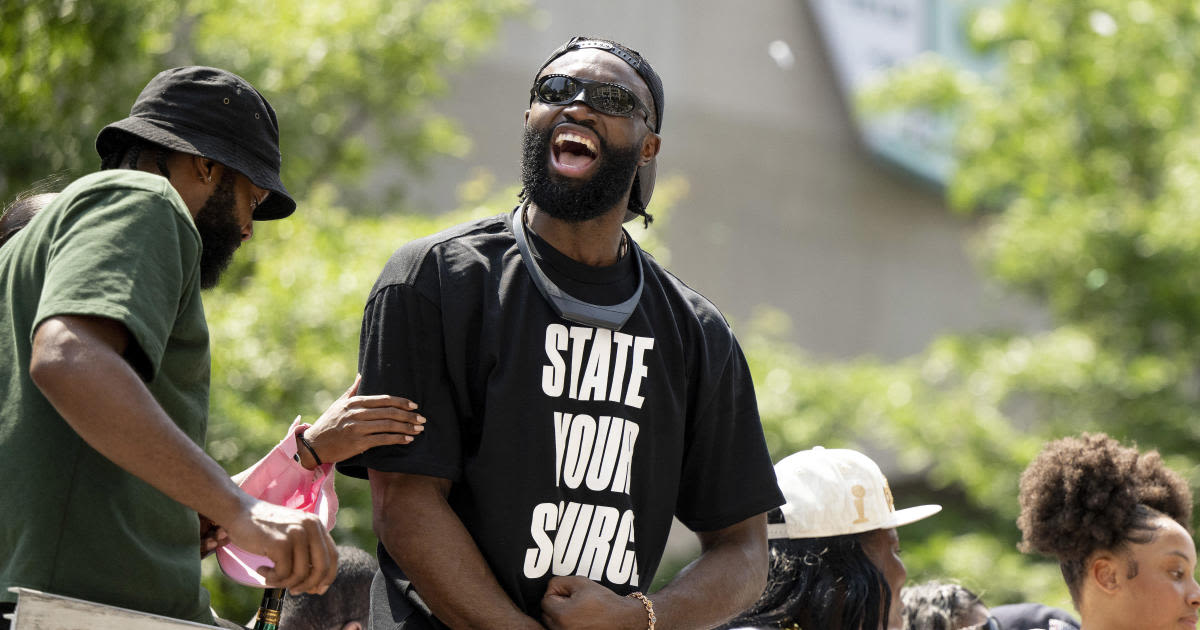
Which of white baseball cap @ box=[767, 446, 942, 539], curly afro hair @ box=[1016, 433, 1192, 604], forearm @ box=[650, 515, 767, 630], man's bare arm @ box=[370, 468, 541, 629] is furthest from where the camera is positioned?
curly afro hair @ box=[1016, 433, 1192, 604]

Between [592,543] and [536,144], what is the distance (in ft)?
2.99

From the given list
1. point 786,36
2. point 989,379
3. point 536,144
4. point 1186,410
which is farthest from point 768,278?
point 536,144

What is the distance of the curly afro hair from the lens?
14.1 feet

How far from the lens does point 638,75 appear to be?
10.4 feet

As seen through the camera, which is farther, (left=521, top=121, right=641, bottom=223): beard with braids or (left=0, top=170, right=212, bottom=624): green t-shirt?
(left=521, top=121, right=641, bottom=223): beard with braids

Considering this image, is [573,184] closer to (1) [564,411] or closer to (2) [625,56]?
(2) [625,56]

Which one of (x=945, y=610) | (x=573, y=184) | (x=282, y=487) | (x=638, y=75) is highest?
(x=638, y=75)

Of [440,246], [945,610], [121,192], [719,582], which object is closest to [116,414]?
[121,192]

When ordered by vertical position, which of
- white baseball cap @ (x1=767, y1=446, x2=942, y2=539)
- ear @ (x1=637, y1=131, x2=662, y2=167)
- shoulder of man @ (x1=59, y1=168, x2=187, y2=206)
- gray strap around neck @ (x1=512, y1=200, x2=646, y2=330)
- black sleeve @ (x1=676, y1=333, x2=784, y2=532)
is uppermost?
ear @ (x1=637, y1=131, x2=662, y2=167)

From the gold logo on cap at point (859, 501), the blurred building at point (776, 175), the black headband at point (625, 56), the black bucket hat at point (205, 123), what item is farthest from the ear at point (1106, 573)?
the blurred building at point (776, 175)

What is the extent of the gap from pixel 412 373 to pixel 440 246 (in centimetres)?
30

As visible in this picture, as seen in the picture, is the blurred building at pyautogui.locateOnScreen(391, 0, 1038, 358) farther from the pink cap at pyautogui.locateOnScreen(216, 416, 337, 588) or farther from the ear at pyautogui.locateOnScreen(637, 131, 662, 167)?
the pink cap at pyautogui.locateOnScreen(216, 416, 337, 588)

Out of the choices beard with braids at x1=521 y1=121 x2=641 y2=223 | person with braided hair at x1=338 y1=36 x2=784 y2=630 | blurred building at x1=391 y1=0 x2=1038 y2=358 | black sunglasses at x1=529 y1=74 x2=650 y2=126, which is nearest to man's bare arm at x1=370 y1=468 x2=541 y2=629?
person with braided hair at x1=338 y1=36 x2=784 y2=630

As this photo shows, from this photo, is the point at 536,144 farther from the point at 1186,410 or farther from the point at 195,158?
the point at 1186,410
